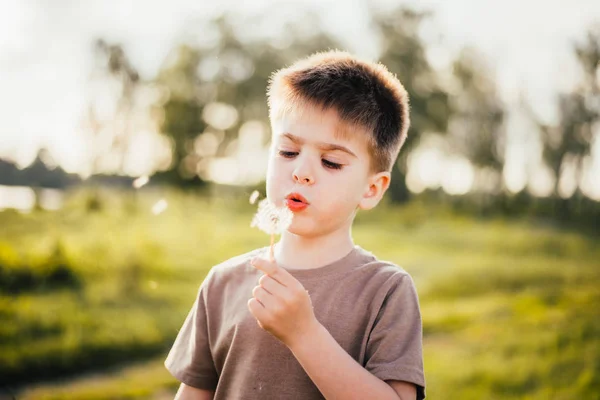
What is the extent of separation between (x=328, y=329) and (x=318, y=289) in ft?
0.41

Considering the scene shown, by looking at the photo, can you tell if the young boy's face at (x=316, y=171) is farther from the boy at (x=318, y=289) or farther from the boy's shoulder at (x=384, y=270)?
the boy's shoulder at (x=384, y=270)

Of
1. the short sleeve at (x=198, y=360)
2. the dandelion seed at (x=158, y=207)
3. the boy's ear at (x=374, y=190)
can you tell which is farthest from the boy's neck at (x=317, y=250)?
the dandelion seed at (x=158, y=207)

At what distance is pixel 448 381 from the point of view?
5633mm

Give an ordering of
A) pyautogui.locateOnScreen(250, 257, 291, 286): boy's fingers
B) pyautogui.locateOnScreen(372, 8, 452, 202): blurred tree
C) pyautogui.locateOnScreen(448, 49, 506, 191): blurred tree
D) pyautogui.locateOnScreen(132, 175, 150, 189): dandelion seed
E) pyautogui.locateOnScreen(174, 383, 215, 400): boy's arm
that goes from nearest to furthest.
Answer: pyautogui.locateOnScreen(250, 257, 291, 286): boy's fingers → pyautogui.locateOnScreen(174, 383, 215, 400): boy's arm → pyautogui.locateOnScreen(132, 175, 150, 189): dandelion seed → pyautogui.locateOnScreen(448, 49, 506, 191): blurred tree → pyautogui.locateOnScreen(372, 8, 452, 202): blurred tree

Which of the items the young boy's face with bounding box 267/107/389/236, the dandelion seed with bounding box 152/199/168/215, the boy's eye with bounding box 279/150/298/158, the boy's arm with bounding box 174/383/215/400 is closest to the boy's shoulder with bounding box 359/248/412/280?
the young boy's face with bounding box 267/107/389/236

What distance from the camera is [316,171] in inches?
70.8

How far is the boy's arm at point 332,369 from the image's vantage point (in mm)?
1646

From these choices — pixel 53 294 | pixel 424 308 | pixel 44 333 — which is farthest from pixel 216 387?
pixel 424 308

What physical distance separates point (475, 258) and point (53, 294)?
7575 mm

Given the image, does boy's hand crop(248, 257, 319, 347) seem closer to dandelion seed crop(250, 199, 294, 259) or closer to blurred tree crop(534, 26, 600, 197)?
dandelion seed crop(250, 199, 294, 259)

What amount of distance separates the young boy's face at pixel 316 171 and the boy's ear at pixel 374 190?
0.06 metres

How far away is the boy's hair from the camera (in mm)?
1897

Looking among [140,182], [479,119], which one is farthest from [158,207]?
[479,119]

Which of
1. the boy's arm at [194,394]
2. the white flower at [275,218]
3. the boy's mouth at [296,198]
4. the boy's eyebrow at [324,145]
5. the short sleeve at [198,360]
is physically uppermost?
the boy's eyebrow at [324,145]
